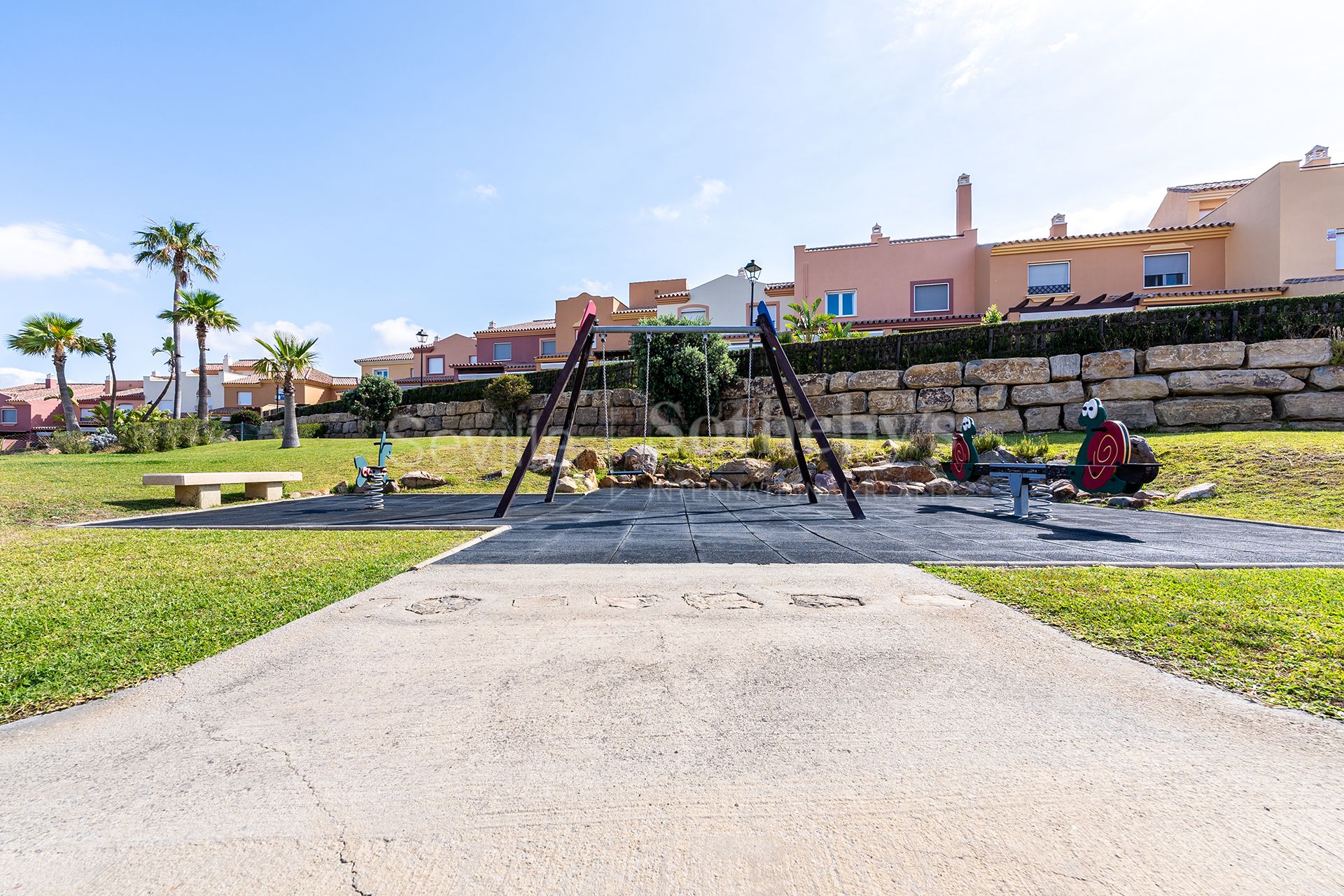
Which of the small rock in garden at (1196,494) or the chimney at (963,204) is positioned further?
the chimney at (963,204)

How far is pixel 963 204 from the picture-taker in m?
30.4

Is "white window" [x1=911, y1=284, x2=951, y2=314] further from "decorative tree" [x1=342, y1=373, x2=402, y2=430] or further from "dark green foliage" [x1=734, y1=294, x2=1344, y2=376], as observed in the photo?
"decorative tree" [x1=342, y1=373, x2=402, y2=430]

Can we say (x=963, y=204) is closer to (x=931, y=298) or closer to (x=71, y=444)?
(x=931, y=298)

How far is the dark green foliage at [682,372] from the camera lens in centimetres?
1920

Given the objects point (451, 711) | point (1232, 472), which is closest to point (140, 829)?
point (451, 711)

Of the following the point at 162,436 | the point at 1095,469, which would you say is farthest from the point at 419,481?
the point at 162,436

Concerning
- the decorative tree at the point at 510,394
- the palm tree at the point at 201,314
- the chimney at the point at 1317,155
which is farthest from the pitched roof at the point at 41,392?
the chimney at the point at 1317,155

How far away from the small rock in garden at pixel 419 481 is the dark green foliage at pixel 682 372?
7454mm

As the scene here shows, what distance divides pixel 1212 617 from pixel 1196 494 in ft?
27.7

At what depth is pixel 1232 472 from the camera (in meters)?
10.4

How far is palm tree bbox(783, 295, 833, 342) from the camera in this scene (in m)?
26.1

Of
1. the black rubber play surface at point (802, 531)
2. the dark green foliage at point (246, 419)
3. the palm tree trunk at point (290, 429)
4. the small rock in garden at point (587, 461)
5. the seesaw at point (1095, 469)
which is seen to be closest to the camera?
the black rubber play surface at point (802, 531)

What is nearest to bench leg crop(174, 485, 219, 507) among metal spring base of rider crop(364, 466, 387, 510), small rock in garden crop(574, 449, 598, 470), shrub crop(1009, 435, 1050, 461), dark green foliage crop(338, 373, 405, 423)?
metal spring base of rider crop(364, 466, 387, 510)

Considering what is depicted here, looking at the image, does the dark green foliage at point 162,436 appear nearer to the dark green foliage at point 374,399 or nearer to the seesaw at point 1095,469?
the dark green foliage at point 374,399
